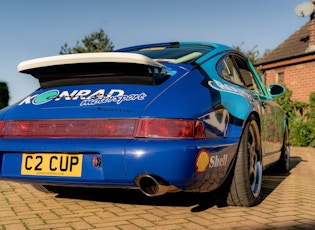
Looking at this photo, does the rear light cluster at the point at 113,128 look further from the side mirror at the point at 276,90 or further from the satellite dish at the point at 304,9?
the satellite dish at the point at 304,9

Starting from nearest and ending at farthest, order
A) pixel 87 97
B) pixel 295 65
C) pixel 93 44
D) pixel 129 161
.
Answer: pixel 129 161, pixel 87 97, pixel 295 65, pixel 93 44

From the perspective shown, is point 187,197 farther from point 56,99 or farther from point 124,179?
point 56,99

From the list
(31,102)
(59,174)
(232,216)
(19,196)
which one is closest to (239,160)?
(232,216)

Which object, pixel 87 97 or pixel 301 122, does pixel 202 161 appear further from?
pixel 301 122

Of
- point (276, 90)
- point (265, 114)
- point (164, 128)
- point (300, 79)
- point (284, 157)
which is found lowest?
point (284, 157)

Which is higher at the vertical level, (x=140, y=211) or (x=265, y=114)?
(x=265, y=114)

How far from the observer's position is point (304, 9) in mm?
14828

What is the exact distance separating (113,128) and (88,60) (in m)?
0.54

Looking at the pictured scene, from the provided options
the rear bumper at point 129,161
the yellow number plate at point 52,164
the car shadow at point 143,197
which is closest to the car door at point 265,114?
the car shadow at point 143,197

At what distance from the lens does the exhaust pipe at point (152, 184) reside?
241cm

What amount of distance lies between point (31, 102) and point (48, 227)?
3.23 ft

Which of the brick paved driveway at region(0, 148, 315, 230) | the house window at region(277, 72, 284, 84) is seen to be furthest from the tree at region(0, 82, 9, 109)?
the brick paved driveway at region(0, 148, 315, 230)

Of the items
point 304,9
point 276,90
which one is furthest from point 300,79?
point 276,90

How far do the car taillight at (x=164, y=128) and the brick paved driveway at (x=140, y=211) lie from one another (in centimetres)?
63
